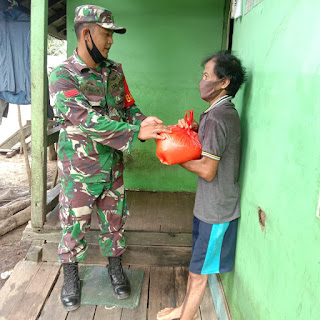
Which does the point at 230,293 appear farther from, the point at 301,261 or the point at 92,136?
the point at 92,136

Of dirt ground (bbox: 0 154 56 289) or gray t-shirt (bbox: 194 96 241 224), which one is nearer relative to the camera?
gray t-shirt (bbox: 194 96 241 224)

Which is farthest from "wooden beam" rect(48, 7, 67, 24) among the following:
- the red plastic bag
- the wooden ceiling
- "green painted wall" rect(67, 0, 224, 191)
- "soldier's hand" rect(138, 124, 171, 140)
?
the red plastic bag

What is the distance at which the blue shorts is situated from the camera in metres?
2.00

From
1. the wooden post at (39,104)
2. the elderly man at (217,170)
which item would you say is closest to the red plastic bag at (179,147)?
the elderly man at (217,170)

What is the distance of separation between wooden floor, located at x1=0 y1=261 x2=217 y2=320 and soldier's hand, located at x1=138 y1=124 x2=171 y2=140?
1.40m

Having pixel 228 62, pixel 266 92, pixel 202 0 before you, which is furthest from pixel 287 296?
pixel 202 0

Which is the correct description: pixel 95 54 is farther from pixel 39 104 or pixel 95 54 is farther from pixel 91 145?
pixel 39 104

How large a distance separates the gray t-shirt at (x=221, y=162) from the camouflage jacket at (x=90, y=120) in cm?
56

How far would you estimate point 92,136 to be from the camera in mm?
2154

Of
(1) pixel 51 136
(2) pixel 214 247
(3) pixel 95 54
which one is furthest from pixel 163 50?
(2) pixel 214 247

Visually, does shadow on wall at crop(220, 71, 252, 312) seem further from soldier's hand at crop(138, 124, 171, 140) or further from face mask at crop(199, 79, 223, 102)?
soldier's hand at crop(138, 124, 171, 140)

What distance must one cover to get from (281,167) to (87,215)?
1.58 metres

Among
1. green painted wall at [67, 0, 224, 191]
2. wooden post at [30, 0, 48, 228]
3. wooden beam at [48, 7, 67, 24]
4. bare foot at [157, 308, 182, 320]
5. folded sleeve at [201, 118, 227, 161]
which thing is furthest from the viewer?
wooden beam at [48, 7, 67, 24]

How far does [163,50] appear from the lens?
3.91 m
